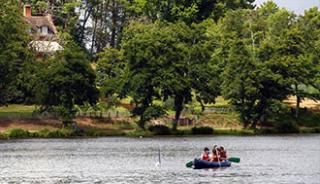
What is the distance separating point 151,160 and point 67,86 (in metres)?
42.3

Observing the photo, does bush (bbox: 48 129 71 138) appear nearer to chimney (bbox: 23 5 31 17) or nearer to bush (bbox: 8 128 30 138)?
bush (bbox: 8 128 30 138)

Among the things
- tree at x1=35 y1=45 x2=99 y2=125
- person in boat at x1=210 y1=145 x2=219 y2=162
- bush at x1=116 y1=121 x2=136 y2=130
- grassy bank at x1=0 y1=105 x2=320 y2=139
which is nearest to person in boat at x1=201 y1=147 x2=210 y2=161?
person in boat at x1=210 y1=145 x2=219 y2=162

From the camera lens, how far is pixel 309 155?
332ft

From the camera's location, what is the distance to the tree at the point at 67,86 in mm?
135125

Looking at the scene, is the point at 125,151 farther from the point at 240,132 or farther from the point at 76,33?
the point at 76,33

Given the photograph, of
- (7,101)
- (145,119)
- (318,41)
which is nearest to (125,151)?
(145,119)

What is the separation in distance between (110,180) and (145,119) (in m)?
60.4

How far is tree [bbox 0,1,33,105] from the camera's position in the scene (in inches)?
5522

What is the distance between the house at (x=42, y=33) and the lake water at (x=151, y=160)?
35562 mm

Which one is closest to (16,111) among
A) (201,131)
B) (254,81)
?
(201,131)

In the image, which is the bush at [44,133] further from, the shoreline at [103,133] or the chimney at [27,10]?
the chimney at [27,10]

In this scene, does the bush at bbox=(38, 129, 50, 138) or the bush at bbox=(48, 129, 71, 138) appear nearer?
the bush at bbox=(38, 129, 50, 138)

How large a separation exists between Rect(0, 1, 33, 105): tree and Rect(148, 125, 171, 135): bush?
21.5m

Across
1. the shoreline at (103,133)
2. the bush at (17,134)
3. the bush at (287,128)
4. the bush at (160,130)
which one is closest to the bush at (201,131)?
the shoreline at (103,133)
